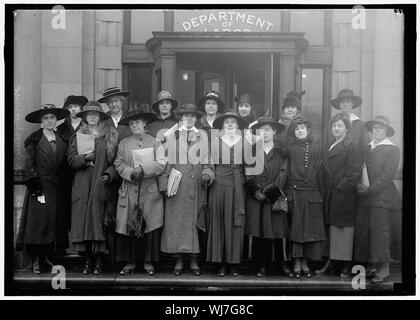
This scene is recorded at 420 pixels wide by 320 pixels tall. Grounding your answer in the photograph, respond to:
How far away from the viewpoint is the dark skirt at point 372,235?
5113mm

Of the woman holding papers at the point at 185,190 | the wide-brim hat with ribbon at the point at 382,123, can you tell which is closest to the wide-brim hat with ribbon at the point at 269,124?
the woman holding papers at the point at 185,190

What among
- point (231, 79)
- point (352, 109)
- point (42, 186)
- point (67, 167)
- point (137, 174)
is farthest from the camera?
point (231, 79)

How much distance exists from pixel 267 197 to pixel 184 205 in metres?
0.77

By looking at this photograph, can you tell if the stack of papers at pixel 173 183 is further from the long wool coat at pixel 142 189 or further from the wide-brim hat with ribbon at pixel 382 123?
the wide-brim hat with ribbon at pixel 382 123

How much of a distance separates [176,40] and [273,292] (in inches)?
105

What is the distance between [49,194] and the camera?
528 centimetres

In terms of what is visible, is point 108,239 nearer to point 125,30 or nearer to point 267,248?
point 267,248

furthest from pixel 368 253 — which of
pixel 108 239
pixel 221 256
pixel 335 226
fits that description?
pixel 108 239

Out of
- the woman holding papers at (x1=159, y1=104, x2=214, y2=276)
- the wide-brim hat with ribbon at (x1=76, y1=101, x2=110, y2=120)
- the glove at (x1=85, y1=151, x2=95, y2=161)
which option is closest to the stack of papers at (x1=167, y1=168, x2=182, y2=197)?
the woman holding papers at (x1=159, y1=104, x2=214, y2=276)

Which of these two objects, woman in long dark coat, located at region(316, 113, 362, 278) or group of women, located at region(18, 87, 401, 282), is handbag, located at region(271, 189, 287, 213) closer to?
group of women, located at region(18, 87, 401, 282)

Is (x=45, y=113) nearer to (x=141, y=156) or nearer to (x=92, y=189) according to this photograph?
(x=92, y=189)

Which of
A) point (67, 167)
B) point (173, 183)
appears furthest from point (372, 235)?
point (67, 167)

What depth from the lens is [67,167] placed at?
5.38 metres

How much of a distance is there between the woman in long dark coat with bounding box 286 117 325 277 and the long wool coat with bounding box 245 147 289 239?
0.29 ft
